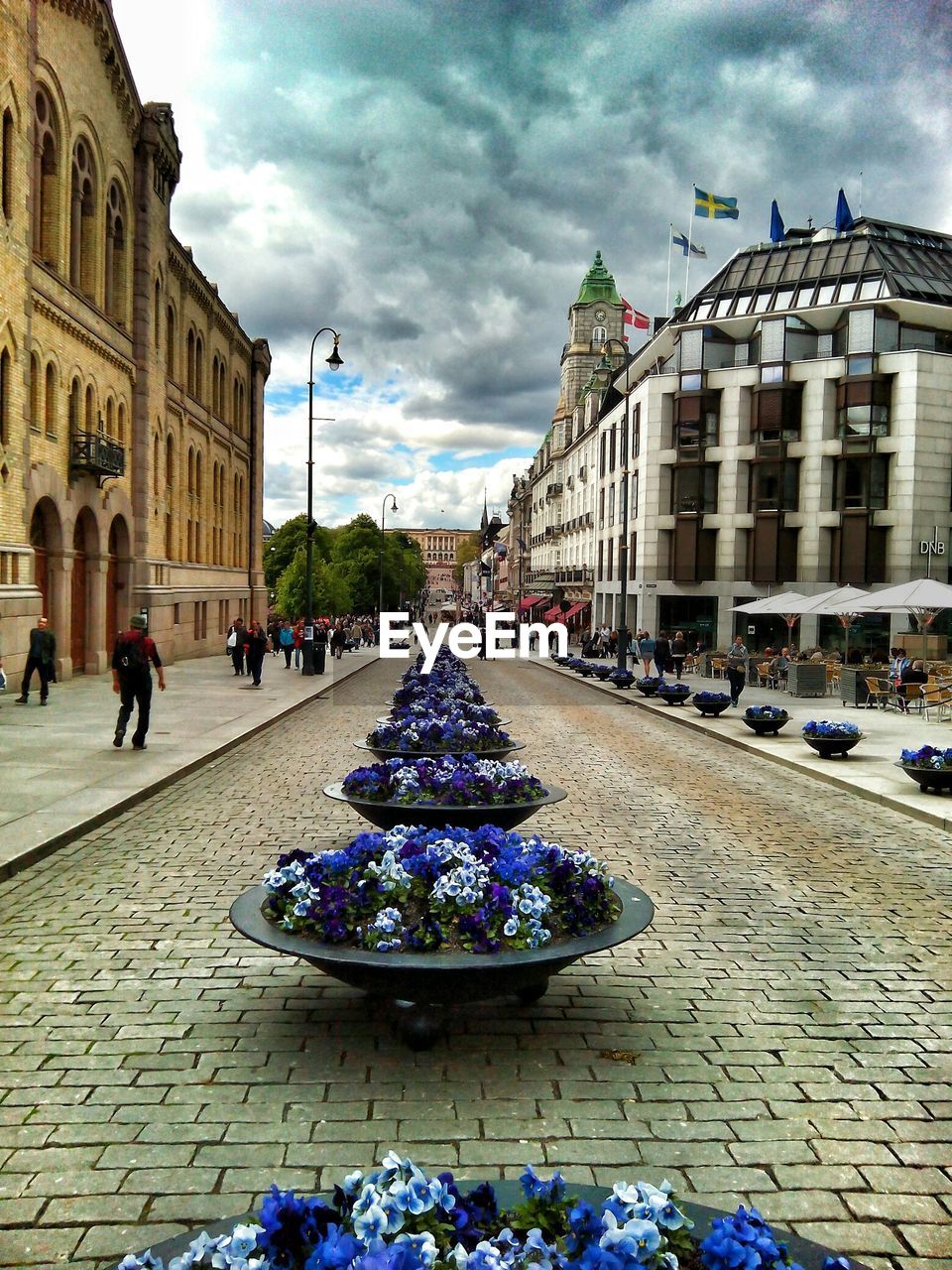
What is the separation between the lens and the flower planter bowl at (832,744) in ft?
50.8

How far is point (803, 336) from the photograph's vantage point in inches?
1901

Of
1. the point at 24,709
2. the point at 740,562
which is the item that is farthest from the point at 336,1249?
the point at 740,562

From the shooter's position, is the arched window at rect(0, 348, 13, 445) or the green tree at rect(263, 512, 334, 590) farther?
the green tree at rect(263, 512, 334, 590)

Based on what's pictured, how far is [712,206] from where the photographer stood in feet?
160

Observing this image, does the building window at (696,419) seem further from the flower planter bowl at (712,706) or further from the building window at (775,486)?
the flower planter bowl at (712,706)

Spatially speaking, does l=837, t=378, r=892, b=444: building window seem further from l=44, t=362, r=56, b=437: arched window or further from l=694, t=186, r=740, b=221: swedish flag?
l=44, t=362, r=56, b=437: arched window

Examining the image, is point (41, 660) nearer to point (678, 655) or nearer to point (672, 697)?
point (672, 697)

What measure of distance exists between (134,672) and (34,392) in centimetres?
1306

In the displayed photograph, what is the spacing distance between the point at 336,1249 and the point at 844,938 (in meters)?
5.46

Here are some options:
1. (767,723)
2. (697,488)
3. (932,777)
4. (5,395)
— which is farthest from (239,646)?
(697,488)

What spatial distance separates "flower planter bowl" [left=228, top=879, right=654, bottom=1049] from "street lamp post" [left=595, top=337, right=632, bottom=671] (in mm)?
28579

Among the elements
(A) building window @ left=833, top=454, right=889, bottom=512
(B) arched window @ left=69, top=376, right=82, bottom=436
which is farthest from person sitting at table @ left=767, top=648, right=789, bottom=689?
(B) arched window @ left=69, top=376, right=82, bottom=436

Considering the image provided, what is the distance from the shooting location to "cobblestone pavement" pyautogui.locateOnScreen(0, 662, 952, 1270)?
12.3 feet

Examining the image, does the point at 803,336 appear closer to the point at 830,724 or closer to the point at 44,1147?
the point at 830,724
